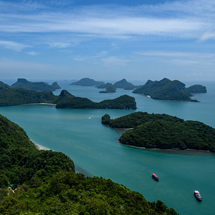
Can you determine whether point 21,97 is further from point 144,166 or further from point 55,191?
point 55,191

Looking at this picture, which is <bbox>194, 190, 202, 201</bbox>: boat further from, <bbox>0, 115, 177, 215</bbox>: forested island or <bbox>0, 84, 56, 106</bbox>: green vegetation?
<bbox>0, 84, 56, 106</bbox>: green vegetation

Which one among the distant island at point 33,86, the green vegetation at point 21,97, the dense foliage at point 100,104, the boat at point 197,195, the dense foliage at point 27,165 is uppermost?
the distant island at point 33,86

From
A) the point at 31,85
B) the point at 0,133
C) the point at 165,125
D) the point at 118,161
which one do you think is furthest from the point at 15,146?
the point at 31,85

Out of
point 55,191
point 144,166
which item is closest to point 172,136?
point 144,166

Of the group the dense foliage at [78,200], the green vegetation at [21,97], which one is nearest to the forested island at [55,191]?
the dense foliage at [78,200]

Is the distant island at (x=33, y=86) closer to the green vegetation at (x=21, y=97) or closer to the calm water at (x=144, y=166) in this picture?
the green vegetation at (x=21, y=97)

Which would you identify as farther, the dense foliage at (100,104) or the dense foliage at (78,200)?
the dense foliage at (100,104)

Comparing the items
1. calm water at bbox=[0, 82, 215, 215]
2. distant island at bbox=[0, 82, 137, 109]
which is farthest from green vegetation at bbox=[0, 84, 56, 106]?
calm water at bbox=[0, 82, 215, 215]
